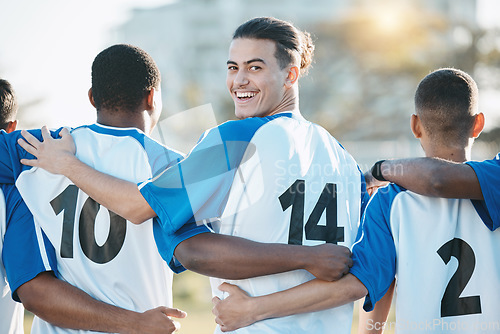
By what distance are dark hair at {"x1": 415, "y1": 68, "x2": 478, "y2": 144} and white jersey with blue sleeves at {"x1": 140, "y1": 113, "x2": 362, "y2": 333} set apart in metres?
0.56

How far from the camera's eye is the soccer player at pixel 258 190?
282cm

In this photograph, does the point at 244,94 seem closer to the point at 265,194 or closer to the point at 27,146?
the point at 265,194

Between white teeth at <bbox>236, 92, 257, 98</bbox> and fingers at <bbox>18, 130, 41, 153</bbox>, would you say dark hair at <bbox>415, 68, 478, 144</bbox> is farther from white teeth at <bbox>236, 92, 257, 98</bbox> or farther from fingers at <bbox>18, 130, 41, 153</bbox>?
fingers at <bbox>18, 130, 41, 153</bbox>

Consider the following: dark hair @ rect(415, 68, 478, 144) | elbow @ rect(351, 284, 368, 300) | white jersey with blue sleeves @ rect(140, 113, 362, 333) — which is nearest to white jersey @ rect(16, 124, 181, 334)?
white jersey with blue sleeves @ rect(140, 113, 362, 333)

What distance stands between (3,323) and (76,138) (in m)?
1.07

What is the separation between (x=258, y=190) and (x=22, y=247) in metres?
1.25

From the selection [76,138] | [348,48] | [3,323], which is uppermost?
[348,48]

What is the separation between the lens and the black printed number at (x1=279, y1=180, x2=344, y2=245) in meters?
2.95

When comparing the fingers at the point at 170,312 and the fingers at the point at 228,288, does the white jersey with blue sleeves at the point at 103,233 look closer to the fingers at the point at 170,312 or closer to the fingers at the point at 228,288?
the fingers at the point at 170,312

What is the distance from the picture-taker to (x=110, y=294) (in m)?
3.13

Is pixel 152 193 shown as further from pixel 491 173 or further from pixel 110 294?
pixel 491 173

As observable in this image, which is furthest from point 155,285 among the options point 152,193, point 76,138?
point 76,138

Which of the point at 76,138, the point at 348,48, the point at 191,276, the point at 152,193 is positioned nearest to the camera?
the point at 152,193

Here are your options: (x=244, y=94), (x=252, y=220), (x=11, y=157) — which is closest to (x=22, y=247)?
(x=11, y=157)
